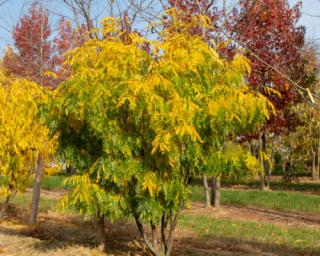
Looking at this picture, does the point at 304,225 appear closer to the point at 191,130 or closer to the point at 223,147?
the point at 223,147

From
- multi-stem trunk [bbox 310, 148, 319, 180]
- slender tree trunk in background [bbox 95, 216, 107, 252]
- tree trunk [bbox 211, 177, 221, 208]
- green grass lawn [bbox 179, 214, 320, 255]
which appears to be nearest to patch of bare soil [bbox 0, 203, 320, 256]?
slender tree trunk in background [bbox 95, 216, 107, 252]

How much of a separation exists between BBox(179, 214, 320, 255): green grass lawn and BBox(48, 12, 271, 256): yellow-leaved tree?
151 inches

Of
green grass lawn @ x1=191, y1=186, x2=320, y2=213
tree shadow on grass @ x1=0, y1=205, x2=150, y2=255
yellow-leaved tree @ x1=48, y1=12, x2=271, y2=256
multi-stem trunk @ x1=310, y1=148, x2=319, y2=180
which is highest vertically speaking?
multi-stem trunk @ x1=310, y1=148, x2=319, y2=180

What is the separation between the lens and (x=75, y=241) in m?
8.42

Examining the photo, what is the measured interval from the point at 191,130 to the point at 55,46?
518 inches

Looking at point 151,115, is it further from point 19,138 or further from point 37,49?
point 37,49

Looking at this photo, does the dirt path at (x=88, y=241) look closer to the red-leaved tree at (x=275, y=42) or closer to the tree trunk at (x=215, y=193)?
the tree trunk at (x=215, y=193)

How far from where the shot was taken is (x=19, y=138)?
945 cm

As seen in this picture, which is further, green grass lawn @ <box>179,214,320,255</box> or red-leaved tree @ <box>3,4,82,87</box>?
red-leaved tree @ <box>3,4,82,87</box>

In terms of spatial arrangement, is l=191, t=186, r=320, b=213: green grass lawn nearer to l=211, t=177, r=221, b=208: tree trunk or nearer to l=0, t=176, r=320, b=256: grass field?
l=0, t=176, r=320, b=256: grass field

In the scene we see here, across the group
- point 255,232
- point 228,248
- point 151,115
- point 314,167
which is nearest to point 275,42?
point 255,232

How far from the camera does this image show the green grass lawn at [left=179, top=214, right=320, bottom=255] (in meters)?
9.42

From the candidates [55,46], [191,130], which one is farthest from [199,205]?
[191,130]

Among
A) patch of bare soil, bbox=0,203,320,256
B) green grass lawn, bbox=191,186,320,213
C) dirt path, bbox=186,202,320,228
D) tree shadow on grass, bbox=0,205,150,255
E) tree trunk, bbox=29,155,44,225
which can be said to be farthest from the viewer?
green grass lawn, bbox=191,186,320,213
